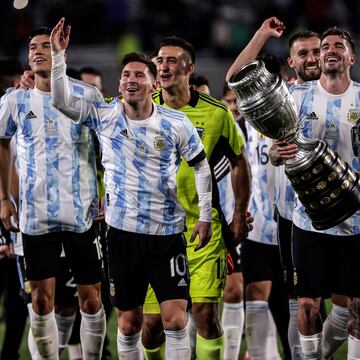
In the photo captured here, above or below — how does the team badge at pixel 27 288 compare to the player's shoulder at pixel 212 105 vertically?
below

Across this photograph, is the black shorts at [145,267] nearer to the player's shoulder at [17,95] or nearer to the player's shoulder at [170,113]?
the player's shoulder at [170,113]

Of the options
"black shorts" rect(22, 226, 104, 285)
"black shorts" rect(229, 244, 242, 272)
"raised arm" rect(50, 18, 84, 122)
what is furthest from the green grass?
"raised arm" rect(50, 18, 84, 122)

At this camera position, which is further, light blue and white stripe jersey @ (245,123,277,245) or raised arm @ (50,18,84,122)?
light blue and white stripe jersey @ (245,123,277,245)

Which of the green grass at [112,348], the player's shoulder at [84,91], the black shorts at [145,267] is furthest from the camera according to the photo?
the green grass at [112,348]

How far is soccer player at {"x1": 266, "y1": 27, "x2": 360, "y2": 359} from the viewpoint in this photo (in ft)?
19.0

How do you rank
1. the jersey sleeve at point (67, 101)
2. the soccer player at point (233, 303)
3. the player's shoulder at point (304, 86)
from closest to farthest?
the jersey sleeve at point (67, 101)
the player's shoulder at point (304, 86)
the soccer player at point (233, 303)

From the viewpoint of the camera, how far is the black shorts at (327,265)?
5801 millimetres

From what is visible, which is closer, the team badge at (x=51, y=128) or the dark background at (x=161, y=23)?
the team badge at (x=51, y=128)

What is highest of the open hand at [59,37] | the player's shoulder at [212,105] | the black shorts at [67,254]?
the open hand at [59,37]

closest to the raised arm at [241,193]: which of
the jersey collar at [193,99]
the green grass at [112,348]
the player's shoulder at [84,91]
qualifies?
the jersey collar at [193,99]

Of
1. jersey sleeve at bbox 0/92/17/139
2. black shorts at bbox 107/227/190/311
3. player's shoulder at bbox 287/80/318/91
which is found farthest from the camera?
jersey sleeve at bbox 0/92/17/139

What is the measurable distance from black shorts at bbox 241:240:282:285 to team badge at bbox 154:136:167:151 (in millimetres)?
1362

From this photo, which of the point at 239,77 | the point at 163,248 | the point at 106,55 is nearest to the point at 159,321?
the point at 163,248

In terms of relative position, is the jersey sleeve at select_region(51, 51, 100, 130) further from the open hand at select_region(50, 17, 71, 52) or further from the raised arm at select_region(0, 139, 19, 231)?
the raised arm at select_region(0, 139, 19, 231)
